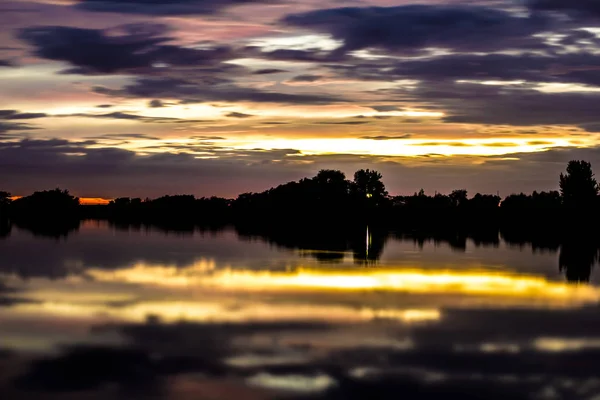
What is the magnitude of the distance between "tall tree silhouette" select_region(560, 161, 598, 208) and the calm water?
66.1 m

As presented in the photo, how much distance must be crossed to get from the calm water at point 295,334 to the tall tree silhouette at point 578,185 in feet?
217

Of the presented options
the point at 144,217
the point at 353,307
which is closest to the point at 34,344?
the point at 353,307

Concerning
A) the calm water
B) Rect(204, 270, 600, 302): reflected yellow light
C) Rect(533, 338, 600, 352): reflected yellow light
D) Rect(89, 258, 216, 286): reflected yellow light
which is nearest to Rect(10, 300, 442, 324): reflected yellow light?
the calm water

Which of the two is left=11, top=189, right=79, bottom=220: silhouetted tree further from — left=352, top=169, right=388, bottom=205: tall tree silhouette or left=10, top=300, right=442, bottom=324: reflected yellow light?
left=10, top=300, right=442, bottom=324: reflected yellow light

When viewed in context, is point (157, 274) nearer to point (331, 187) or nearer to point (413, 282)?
point (413, 282)

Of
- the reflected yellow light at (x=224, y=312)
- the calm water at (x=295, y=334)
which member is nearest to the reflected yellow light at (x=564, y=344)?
the calm water at (x=295, y=334)

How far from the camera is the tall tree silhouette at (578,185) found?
9519cm

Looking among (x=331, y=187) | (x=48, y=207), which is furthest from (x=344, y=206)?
(x=48, y=207)

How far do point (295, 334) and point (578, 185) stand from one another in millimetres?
84952

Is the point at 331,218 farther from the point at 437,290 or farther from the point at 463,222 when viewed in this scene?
the point at 437,290

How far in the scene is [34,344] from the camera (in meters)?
15.6

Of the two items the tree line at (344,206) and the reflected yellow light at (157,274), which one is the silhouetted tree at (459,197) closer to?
the tree line at (344,206)

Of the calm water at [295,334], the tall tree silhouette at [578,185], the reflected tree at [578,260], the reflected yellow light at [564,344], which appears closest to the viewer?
the calm water at [295,334]

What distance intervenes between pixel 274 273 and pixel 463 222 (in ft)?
273
